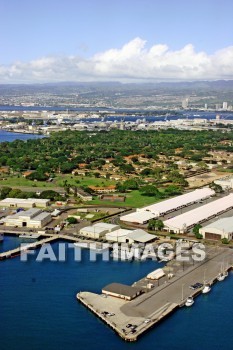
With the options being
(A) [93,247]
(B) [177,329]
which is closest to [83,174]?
(A) [93,247]

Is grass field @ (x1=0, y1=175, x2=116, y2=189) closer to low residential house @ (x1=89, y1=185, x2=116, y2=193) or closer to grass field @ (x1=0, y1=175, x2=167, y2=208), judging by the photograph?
grass field @ (x1=0, y1=175, x2=167, y2=208)

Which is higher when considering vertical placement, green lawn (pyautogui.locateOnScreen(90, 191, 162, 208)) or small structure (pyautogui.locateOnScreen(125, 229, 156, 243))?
small structure (pyautogui.locateOnScreen(125, 229, 156, 243))

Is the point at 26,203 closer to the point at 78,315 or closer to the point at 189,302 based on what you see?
the point at 78,315

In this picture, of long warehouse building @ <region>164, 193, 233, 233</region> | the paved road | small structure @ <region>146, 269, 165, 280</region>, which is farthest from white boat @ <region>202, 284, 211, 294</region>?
long warehouse building @ <region>164, 193, 233, 233</region>

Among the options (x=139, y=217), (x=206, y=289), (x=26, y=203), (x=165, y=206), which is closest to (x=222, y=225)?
(x=139, y=217)

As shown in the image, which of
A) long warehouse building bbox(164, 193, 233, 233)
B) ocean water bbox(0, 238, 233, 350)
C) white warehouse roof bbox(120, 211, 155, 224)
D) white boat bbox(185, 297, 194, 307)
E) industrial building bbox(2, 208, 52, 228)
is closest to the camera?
ocean water bbox(0, 238, 233, 350)

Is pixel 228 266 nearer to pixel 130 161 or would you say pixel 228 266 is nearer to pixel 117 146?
pixel 130 161
